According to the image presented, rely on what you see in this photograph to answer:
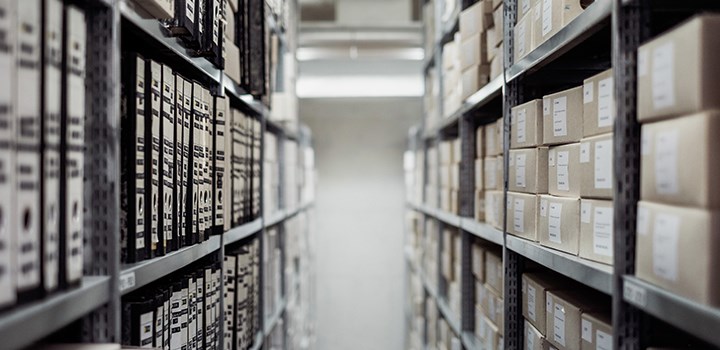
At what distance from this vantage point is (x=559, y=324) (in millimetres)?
1533

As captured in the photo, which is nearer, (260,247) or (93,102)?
(93,102)

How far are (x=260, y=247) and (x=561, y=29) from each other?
1618 mm

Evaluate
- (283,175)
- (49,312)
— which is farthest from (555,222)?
(283,175)

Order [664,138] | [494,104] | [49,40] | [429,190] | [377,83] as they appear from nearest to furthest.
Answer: [49,40] < [664,138] < [494,104] < [429,190] < [377,83]

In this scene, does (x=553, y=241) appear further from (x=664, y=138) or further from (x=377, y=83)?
(x=377, y=83)

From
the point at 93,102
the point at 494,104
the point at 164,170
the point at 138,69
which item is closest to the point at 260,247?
the point at 494,104

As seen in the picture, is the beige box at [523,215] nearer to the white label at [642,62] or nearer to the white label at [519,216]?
the white label at [519,216]

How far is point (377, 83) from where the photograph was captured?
189 inches

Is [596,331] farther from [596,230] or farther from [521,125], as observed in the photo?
[521,125]

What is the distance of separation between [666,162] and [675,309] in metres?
0.22

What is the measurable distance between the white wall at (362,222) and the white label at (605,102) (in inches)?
178

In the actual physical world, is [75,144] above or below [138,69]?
below

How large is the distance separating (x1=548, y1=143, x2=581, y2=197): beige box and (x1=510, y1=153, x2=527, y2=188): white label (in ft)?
0.48

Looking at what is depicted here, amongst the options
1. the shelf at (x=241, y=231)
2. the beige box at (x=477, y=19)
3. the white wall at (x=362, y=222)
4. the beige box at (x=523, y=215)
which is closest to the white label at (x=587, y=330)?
the beige box at (x=523, y=215)
